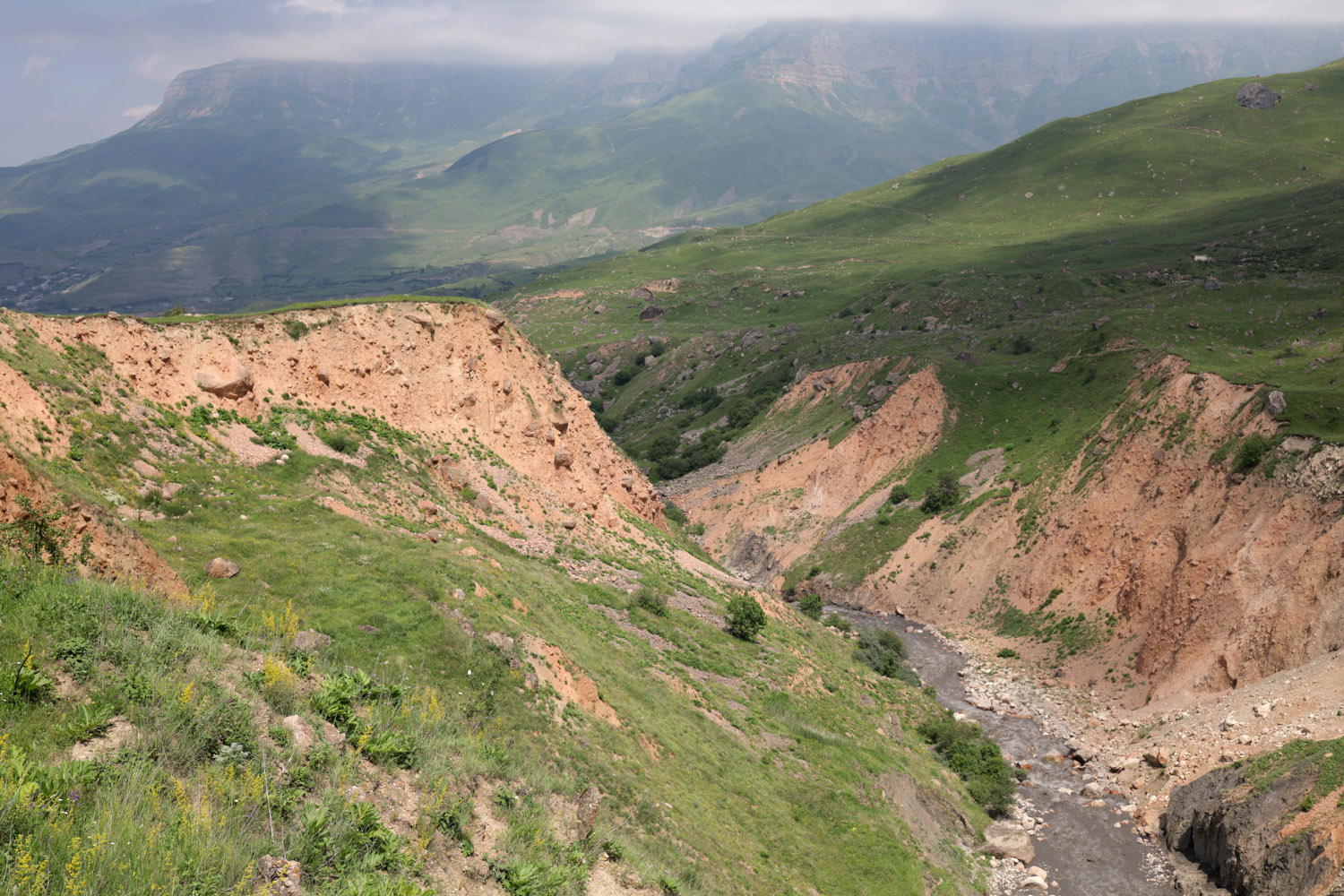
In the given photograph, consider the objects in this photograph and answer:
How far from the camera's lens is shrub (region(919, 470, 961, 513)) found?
2655 inches

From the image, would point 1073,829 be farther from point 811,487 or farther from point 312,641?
point 811,487

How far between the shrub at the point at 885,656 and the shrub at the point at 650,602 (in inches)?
664

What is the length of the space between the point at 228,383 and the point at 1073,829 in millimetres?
41103

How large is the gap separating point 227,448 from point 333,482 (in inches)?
159

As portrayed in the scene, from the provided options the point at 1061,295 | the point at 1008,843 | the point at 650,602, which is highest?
the point at 1061,295

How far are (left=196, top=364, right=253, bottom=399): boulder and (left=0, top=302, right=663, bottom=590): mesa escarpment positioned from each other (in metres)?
0.06

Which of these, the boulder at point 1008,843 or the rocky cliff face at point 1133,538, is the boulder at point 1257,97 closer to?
the rocky cliff face at point 1133,538

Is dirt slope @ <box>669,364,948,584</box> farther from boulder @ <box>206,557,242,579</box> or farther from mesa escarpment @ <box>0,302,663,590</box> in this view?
boulder @ <box>206,557,242,579</box>

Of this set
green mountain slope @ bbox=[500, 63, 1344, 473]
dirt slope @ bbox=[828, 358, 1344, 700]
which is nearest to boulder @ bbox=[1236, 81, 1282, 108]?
green mountain slope @ bbox=[500, 63, 1344, 473]

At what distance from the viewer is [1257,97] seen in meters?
190

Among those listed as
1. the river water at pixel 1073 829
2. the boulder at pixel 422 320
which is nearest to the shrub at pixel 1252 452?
the river water at pixel 1073 829

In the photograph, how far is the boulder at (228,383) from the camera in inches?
1268

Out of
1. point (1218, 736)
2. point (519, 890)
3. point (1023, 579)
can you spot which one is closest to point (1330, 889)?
point (1218, 736)

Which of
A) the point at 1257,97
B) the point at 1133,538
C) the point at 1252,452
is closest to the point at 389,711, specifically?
the point at 1252,452
